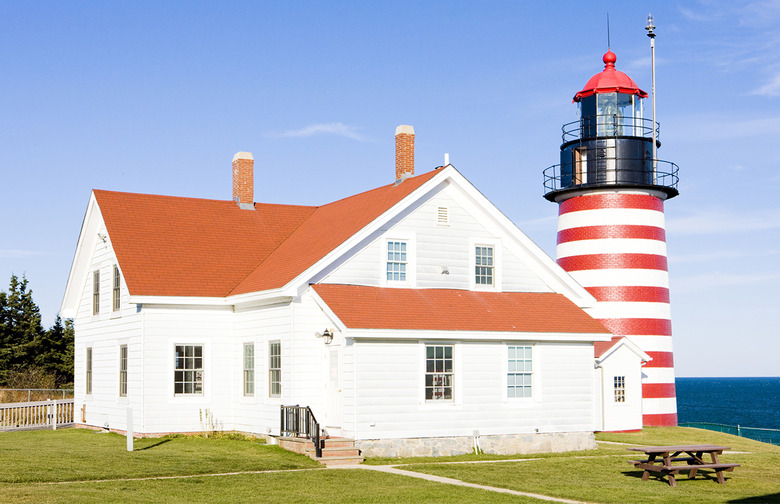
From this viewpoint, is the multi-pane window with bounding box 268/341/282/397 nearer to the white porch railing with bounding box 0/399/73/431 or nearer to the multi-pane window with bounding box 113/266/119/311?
the multi-pane window with bounding box 113/266/119/311

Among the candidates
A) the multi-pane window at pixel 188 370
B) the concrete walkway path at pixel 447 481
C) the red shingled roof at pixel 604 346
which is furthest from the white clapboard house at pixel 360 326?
the red shingled roof at pixel 604 346

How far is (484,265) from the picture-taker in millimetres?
24859

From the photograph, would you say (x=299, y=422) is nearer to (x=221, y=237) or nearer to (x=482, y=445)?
(x=482, y=445)

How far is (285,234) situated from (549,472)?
41.3ft

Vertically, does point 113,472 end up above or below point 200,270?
below

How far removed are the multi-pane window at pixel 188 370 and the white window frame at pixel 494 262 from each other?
7.26 metres

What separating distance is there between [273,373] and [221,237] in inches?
226

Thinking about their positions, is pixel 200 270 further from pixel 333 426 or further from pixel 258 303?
pixel 333 426

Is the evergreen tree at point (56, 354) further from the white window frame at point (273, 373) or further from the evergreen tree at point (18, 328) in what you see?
the white window frame at point (273, 373)

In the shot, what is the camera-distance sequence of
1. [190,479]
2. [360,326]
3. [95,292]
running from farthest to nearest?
[95,292]
[360,326]
[190,479]

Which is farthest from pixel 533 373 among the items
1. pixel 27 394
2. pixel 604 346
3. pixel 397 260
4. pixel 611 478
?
pixel 27 394

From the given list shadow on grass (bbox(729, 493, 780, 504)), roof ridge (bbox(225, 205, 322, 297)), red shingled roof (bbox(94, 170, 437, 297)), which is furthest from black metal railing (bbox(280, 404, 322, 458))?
shadow on grass (bbox(729, 493, 780, 504))

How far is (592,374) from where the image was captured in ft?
79.5

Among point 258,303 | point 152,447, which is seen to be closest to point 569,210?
point 258,303
